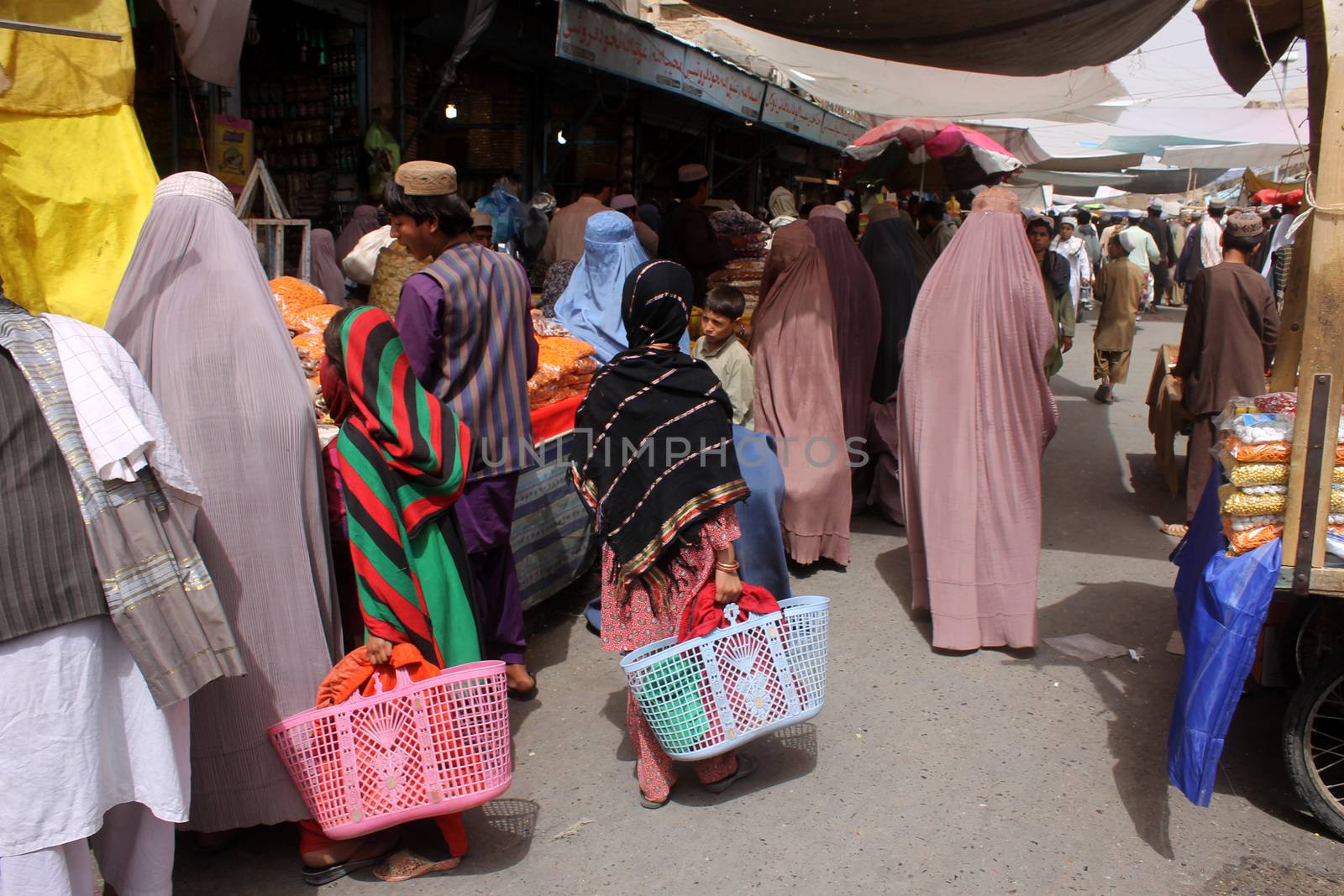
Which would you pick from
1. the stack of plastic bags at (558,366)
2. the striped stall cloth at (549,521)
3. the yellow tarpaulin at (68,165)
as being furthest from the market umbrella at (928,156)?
the yellow tarpaulin at (68,165)

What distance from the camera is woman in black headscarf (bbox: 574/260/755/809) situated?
2766 mm

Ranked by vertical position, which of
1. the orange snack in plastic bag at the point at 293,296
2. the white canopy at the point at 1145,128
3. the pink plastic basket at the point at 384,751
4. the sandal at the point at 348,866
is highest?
the white canopy at the point at 1145,128

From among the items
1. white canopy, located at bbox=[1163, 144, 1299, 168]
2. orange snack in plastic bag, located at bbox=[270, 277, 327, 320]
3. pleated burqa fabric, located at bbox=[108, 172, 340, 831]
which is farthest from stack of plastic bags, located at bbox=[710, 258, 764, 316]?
white canopy, located at bbox=[1163, 144, 1299, 168]

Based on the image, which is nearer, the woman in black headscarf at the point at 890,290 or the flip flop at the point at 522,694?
the flip flop at the point at 522,694

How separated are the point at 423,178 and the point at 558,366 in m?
1.23

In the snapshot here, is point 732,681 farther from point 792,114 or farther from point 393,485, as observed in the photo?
point 792,114

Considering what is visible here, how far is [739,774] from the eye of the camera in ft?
10.1

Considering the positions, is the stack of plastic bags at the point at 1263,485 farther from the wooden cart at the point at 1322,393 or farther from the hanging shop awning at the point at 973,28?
the hanging shop awning at the point at 973,28

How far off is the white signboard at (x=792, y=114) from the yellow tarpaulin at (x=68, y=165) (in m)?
7.39

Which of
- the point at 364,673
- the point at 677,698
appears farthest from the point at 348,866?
the point at 677,698

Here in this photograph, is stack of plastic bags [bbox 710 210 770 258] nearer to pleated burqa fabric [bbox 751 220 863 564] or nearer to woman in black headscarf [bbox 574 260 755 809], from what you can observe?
pleated burqa fabric [bbox 751 220 863 564]

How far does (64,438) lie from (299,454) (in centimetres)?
67

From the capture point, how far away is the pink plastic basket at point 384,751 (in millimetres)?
2383

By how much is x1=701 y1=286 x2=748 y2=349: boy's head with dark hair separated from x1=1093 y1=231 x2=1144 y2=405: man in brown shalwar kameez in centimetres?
634
